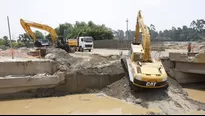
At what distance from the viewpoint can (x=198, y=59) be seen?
55.2ft

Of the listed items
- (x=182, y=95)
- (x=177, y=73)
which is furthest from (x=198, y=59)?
(x=182, y=95)

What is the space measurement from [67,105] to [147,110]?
4.39 m

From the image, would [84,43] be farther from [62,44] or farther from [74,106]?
[74,106]

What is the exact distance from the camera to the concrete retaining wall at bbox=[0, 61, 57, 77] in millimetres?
15438

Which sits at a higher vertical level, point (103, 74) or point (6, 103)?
point (103, 74)

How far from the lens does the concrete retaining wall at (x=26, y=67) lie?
15.4m

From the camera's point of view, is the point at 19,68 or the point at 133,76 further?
the point at 19,68

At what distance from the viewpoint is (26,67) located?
1582cm

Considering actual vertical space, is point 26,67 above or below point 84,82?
above

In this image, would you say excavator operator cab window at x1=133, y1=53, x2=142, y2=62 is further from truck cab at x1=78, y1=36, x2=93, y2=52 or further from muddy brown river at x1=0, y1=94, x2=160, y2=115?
truck cab at x1=78, y1=36, x2=93, y2=52

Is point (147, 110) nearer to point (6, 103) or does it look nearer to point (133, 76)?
point (133, 76)

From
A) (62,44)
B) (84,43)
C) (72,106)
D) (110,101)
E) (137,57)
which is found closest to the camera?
(72,106)

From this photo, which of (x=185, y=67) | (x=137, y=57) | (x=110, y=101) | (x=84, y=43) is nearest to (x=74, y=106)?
(x=110, y=101)

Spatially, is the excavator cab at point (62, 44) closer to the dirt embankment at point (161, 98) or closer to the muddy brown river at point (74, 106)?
the muddy brown river at point (74, 106)
